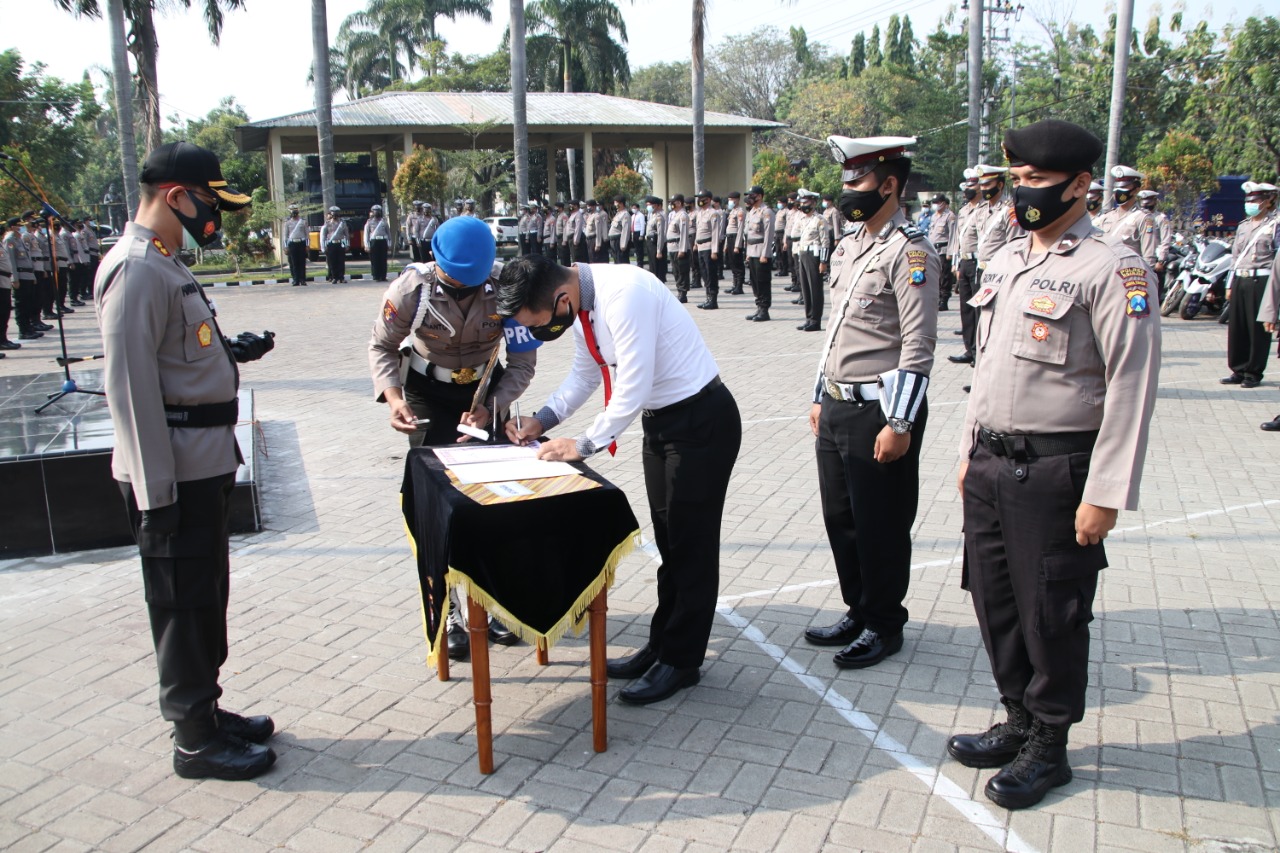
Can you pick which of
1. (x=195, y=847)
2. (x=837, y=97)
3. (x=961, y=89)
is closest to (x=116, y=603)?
(x=195, y=847)

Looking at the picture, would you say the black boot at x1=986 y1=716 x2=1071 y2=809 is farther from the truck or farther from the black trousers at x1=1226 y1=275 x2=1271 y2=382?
the truck

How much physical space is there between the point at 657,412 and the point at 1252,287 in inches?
328

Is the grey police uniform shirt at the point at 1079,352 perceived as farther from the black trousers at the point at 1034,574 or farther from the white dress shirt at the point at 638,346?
the white dress shirt at the point at 638,346

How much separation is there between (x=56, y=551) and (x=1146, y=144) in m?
33.9

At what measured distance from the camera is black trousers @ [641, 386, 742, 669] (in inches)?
145

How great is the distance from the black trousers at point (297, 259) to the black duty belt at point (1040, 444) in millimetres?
21937

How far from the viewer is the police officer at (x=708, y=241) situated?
1733cm

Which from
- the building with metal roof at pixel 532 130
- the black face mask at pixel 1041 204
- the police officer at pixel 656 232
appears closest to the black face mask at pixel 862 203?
the black face mask at pixel 1041 204

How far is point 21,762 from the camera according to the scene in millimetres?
3459

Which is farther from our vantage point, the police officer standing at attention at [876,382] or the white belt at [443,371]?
the white belt at [443,371]

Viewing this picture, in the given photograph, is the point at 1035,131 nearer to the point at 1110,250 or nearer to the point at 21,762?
the point at 1110,250

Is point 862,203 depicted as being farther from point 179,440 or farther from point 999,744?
point 179,440

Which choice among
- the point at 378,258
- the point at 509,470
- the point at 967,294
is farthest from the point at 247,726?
the point at 378,258

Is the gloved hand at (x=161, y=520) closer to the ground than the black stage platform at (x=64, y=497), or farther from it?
farther from it
